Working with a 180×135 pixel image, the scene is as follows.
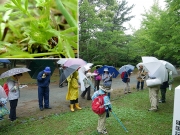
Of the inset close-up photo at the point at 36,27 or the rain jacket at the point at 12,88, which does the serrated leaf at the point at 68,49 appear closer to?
the inset close-up photo at the point at 36,27

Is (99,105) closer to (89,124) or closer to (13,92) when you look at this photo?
(89,124)

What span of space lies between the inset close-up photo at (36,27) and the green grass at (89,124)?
5.71ft

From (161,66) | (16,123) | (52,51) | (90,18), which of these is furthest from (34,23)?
(90,18)

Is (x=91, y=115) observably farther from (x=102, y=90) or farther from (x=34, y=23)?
(x=34, y=23)

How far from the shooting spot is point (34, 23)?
2246 mm

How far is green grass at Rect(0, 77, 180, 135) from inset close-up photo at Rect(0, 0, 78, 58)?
5.71 ft

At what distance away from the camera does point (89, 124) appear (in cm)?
393

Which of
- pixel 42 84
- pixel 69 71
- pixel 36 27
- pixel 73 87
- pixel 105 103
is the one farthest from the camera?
pixel 73 87

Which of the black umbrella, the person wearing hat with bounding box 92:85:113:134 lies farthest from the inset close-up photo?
the black umbrella

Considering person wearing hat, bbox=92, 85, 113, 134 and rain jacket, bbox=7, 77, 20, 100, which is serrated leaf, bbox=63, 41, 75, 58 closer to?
person wearing hat, bbox=92, 85, 113, 134

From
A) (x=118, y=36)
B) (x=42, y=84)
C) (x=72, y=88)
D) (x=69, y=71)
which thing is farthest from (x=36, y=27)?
(x=118, y=36)

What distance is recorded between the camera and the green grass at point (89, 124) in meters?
3.58

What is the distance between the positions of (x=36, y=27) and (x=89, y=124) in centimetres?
236

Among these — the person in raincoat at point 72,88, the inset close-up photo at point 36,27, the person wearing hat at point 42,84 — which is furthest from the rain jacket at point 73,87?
the inset close-up photo at point 36,27
